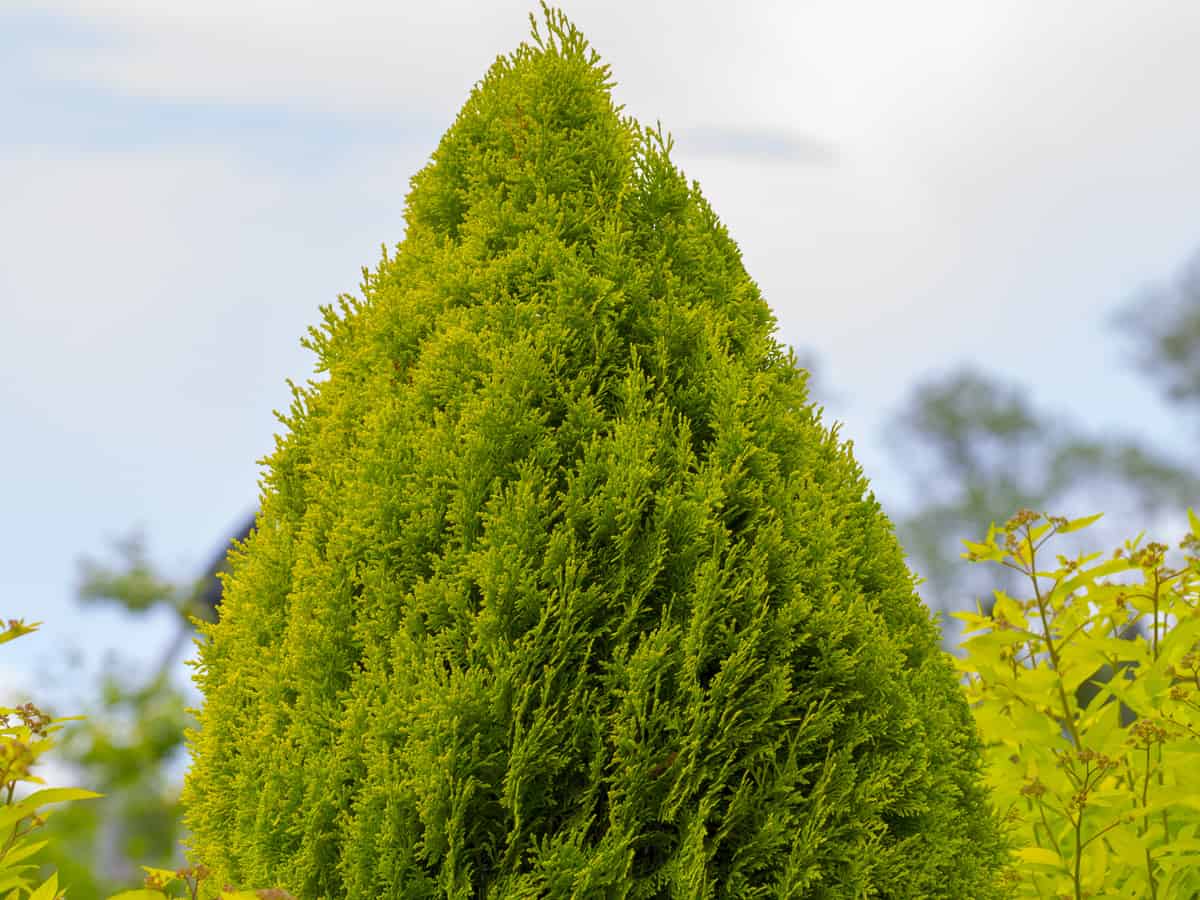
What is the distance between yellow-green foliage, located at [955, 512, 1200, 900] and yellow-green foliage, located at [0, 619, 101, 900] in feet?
9.53

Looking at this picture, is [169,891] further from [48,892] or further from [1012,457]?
[1012,457]

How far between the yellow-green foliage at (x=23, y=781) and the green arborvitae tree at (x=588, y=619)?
602mm

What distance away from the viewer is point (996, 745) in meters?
4.89

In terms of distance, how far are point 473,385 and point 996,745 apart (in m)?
2.94

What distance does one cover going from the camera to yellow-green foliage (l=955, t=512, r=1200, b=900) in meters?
3.76

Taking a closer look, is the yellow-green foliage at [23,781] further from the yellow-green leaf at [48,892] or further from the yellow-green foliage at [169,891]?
the yellow-green foliage at [169,891]

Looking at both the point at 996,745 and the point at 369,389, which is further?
the point at 996,745

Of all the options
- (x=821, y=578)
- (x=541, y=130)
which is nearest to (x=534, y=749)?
(x=821, y=578)

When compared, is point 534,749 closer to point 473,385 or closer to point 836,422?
point 473,385

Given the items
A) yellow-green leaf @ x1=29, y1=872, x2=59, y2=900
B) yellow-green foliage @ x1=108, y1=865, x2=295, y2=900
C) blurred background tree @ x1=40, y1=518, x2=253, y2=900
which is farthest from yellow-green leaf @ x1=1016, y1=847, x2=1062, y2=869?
blurred background tree @ x1=40, y1=518, x2=253, y2=900

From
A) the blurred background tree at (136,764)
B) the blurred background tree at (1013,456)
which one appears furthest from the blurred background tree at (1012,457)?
the blurred background tree at (136,764)

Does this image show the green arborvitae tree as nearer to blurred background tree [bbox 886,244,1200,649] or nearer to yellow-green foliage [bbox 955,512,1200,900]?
yellow-green foliage [bbox 955,512,1200,900]

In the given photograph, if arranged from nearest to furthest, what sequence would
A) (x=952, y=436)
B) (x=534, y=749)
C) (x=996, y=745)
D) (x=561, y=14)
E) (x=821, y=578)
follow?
(x=534, y=749) → (x=821, y=578) → (x=561, y=14) → (x=996, y=745) → (x=952, y=436)

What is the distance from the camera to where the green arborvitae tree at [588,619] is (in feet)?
10.3
